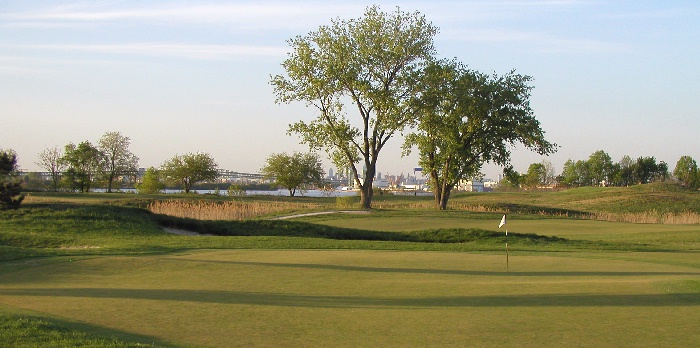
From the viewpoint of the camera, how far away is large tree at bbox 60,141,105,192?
6981 centimetres

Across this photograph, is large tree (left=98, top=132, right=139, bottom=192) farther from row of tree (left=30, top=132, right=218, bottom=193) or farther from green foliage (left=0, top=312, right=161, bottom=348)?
green foliage (left=0, top=312, right=161, bottom=348)

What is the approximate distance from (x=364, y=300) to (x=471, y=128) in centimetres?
3927

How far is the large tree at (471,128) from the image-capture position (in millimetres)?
46750

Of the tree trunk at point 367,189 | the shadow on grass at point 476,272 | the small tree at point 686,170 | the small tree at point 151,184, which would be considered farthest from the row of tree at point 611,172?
the shadow on grass at point 476,272

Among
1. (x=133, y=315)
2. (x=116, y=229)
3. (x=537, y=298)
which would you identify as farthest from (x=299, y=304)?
(x=116, y=229)

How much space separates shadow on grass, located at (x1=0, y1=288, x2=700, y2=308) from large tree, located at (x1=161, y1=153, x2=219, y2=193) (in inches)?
2646

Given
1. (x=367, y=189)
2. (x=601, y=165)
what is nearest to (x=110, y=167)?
(x=367, y=189)

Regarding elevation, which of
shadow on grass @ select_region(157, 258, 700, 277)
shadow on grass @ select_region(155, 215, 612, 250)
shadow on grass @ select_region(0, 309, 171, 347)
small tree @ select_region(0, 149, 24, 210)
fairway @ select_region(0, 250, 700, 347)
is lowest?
shadow on grass @ select_region(0, 309, 171, 347)

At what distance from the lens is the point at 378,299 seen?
412 inches

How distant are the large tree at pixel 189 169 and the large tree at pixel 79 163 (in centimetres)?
828

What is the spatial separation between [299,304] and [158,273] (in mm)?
4541

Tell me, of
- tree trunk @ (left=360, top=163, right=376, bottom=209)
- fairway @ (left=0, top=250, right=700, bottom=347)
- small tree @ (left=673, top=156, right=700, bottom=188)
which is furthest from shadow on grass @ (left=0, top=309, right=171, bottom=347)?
small tree @ (left=673, top=156, right=700, bottom=188)

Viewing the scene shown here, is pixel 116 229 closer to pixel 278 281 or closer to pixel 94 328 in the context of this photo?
pixel 278 281

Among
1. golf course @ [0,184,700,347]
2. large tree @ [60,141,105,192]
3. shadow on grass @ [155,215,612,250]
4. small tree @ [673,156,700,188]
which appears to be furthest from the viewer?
small tree @ [673,156,700,188]
